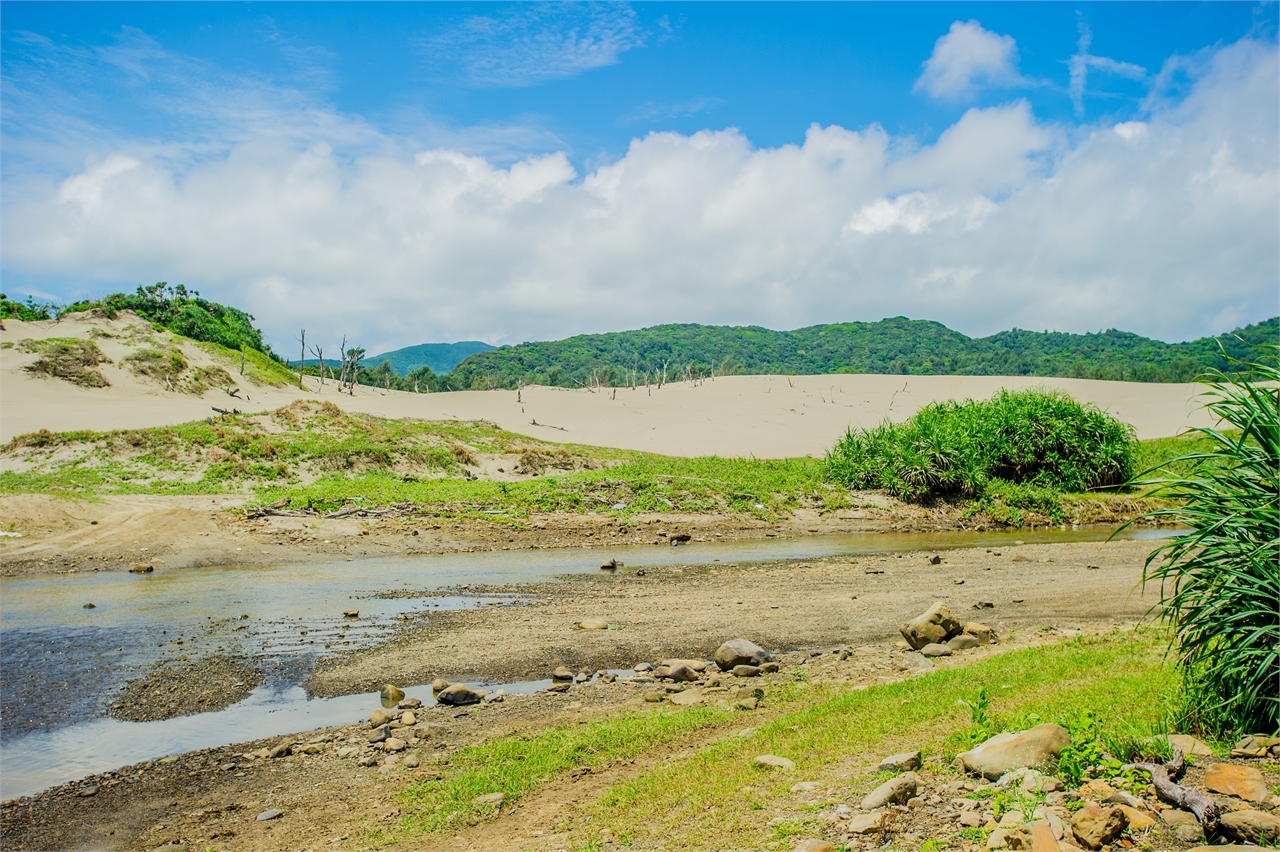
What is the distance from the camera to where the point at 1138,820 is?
4.70 metres

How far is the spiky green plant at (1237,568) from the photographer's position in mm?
5539

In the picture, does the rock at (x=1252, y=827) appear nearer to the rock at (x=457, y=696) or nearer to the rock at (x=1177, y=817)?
the rock at (x=1177, y=817)

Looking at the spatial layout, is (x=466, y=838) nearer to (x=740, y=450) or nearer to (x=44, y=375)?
(x=740, y=450)

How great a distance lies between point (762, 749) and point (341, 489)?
72.3 ft

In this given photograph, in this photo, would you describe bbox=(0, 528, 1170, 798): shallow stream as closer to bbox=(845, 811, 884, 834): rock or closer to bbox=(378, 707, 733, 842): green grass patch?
bbox=(378, 707, 733, 842): green grass patch

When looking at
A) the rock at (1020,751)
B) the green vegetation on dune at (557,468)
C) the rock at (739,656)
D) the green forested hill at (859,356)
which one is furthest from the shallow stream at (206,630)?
the green forested hill at (859,356)

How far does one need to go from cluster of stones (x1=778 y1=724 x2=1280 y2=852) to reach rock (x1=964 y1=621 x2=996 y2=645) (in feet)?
17.7

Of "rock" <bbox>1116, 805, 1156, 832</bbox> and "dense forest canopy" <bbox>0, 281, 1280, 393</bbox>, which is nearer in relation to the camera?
"rock" <bbox>1116, 805, 1156, 832</bbox>

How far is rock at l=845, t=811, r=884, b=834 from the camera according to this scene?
5109 mm

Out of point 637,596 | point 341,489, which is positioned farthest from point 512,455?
point 637,596

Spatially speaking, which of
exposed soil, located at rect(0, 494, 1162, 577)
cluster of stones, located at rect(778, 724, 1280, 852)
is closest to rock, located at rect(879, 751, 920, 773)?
cluster of stones, located at rect(778, 724, 1280, 852)

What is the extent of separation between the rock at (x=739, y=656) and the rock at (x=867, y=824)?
5.02 metres

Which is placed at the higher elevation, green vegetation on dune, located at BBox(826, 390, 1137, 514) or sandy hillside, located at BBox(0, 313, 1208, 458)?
sandy hillside, located at BBox(0, 313, 1208, 458)

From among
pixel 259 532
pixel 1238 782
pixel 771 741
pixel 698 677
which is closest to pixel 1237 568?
pixel 1238 782
